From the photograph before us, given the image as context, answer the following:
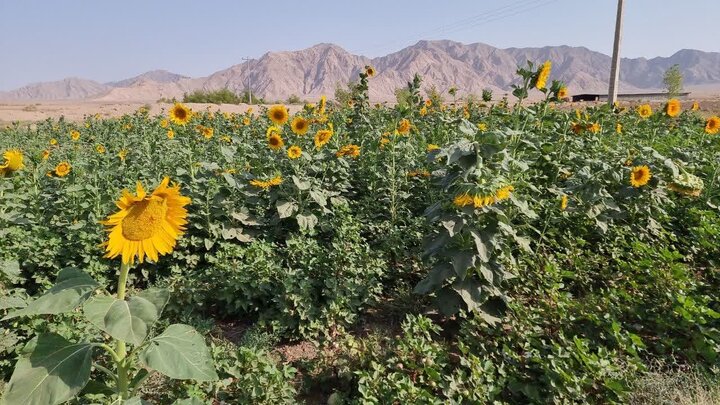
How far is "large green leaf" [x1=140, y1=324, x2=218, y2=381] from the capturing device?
145cm

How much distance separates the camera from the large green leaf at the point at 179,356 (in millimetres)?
1452

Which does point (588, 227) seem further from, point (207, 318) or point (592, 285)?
point (207, 318)

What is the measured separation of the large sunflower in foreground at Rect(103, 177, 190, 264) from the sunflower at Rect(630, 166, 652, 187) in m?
3.93

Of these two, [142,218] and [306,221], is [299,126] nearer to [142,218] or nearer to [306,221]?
[306,221]

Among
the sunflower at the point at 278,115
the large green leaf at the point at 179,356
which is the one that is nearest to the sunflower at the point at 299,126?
the sunflower at the point at 278,115

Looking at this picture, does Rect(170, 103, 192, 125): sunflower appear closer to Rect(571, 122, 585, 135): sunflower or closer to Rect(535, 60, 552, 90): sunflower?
Rect(535, 60, 552, 90): sunflower

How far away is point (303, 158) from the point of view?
4422mm

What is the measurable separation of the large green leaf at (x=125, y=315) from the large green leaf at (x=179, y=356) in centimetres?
15

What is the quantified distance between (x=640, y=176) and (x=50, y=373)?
4416 mm

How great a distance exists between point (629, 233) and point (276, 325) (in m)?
3.25

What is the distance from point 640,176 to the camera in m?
4.07

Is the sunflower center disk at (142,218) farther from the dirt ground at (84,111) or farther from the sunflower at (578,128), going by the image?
the dirt ground at (84,111)

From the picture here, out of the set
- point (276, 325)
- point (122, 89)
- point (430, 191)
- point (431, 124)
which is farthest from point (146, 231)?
point (122, 89)

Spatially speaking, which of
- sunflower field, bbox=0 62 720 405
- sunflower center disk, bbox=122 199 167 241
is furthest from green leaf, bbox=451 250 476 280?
sunflower center disk, bbox=122 199 167 241
